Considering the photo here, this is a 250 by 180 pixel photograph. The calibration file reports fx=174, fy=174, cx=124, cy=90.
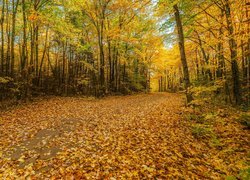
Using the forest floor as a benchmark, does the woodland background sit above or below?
above

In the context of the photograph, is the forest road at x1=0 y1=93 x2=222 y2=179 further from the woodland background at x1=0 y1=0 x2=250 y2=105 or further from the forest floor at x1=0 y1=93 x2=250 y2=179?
the woodland background at x1=0 y1=0 x2=250 y2=105

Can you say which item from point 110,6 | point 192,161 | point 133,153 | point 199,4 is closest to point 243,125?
point 192,161

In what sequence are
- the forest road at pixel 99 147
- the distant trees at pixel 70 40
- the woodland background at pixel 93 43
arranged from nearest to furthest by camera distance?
1. the forest road at pixel 99 147
2. the woodland background at pixel 93 43
3. the distant trees at pixel 70 40

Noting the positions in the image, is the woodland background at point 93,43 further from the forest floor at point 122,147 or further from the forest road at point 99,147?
the forest road at point 99,147

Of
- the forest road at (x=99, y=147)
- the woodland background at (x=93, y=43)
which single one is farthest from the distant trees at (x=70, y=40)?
the forest road at (x=99, y=147)

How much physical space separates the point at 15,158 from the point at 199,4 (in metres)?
11.6

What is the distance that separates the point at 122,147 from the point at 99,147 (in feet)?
2.54

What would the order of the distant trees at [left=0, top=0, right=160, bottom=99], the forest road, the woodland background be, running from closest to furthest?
the forest road
the woodland background
the distant trees at [left=0, top=0, right=160, bottom=99]

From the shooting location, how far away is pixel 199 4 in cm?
1029

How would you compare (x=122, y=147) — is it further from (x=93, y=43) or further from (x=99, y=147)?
(x=93, y=43)

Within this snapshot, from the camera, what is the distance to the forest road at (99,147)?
14.9ft

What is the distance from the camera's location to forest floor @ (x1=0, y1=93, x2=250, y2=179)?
4.54 m

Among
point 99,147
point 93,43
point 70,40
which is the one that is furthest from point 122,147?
point 93,43

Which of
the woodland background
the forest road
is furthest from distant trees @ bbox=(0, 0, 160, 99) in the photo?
the forest road
